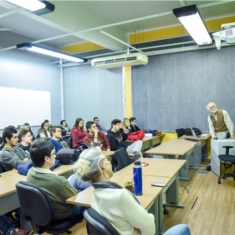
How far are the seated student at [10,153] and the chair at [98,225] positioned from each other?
2066 millimetres

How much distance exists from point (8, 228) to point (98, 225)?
1803 millimetres

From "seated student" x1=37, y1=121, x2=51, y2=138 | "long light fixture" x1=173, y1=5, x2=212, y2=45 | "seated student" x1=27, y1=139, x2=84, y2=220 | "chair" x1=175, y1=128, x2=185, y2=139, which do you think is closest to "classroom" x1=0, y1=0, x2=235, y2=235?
"chair" x1=175, y1=128, x2=185, y2=139

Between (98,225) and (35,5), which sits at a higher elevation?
(35,5)

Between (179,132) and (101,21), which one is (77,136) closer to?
(179,132)

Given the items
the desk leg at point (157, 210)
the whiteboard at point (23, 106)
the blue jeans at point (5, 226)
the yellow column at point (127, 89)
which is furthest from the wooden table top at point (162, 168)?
the whiteboard at point (23, 106)

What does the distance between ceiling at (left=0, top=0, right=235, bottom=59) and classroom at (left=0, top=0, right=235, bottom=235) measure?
0.9 inches

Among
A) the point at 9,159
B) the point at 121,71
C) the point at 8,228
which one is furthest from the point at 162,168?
the point at 121,71

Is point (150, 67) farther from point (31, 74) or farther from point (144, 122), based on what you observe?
point (31, 74)

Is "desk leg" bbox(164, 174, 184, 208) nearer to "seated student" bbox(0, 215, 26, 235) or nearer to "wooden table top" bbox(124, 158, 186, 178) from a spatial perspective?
"wooden table top" bbox(124, 158, 186, 178)

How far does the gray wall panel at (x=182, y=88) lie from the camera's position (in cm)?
612

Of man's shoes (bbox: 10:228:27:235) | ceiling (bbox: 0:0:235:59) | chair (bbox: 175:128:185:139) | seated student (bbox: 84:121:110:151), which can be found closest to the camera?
man's shoes (bbox: 10:228:27:235)

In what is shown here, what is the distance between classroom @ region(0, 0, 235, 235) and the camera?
5469 mm

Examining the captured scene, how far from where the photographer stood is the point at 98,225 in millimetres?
1263

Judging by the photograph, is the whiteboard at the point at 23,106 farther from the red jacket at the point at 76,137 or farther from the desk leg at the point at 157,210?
the desk leg at the point at 157,210
